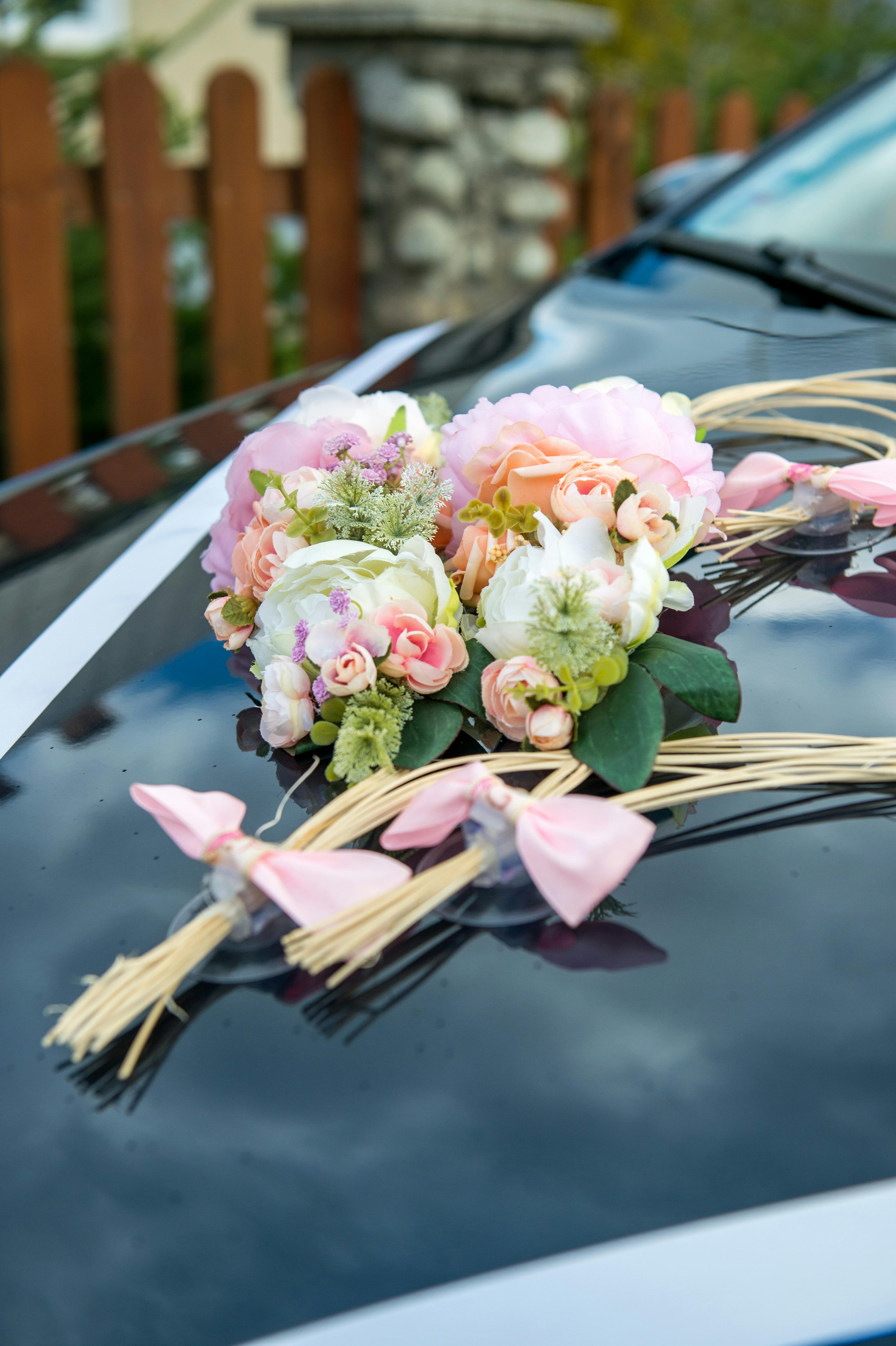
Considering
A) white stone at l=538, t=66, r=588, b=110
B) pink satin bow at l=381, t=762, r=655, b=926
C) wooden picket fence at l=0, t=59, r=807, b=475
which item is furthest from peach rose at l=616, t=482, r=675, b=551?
white stone at l=538, t=66, r=588, b=110

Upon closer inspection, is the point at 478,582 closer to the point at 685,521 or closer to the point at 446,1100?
the point at 685,521

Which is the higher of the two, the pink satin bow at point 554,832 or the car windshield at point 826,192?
the car windshield at point 826,192

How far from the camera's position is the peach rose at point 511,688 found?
0.82m

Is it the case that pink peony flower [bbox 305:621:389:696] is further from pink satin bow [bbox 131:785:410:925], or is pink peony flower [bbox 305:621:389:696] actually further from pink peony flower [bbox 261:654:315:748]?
pink satin bow [bbox 131:785:410:925]

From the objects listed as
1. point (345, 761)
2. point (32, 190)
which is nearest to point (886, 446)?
point (345, 761)

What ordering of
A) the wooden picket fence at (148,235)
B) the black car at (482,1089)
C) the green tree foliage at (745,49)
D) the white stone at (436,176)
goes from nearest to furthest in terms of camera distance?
1. the black car at (482,1089)
2. the wooden picket fence at (148,235)
3. the white stone at (436,176)
4. the green tree foliage at (745,49)

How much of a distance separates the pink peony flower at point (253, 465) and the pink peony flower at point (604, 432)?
12 cm

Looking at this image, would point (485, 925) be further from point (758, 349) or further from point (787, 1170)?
point (758, 349)

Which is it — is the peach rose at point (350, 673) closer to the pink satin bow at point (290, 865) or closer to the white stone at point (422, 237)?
the pink satin bow at point (290, 865)

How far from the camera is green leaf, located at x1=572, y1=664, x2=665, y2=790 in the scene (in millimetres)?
794

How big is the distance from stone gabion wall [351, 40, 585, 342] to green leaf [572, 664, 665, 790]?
3.35 metres

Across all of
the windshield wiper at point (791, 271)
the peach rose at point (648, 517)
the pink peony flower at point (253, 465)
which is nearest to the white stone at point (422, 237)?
the windshield wiper at point (791, 271)

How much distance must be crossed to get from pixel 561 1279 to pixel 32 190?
3687mm

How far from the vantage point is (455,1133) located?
0.61m
